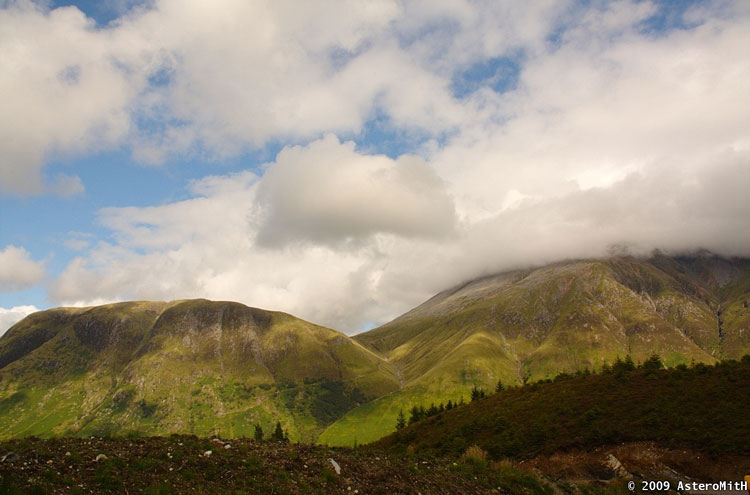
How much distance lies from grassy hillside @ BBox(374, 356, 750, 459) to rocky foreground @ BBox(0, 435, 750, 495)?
606 cm

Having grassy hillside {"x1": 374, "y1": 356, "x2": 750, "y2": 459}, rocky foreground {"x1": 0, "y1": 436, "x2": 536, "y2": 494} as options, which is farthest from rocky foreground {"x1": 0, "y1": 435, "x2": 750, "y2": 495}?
grassy hillside {"x1": 374, "y1": 356, "x2": 750, "y2": 459}

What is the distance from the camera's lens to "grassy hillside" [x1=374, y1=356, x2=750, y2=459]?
39.9 metres

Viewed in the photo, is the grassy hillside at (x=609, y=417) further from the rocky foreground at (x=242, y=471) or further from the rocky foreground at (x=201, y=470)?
the rocky foreground at (x=201, y=470)

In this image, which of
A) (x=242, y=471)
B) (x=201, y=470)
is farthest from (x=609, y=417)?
(x=201, y=470)

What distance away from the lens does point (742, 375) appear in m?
48.3

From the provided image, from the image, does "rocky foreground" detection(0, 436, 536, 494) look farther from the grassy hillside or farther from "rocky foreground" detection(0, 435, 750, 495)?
the grassy hillside

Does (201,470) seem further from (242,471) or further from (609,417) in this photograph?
(609,417)

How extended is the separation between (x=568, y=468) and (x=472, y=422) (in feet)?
62.7

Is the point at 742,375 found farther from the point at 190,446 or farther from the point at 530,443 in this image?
the point at 190,446

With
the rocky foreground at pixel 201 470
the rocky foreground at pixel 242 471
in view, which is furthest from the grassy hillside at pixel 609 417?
the rocky foreground at pixel 201 470

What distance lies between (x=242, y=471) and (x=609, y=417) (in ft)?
143

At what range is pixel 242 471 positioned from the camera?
2005cm

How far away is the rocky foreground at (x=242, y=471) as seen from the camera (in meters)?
16.7

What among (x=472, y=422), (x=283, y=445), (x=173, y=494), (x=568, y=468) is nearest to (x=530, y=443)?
(x=568, y=468)
